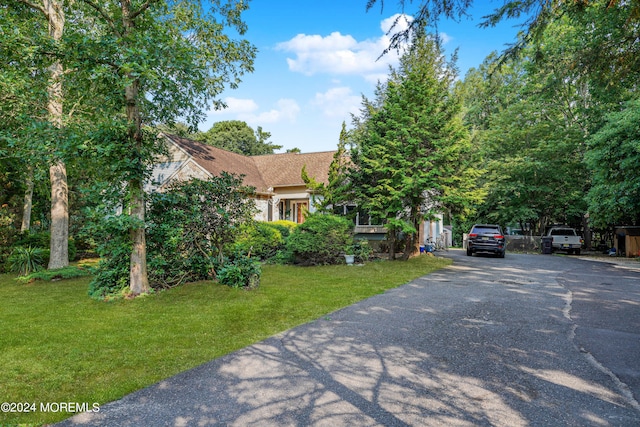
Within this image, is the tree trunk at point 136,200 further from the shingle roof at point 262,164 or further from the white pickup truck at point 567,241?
the white pickup truck at point 567,241

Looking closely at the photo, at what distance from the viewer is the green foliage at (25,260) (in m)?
11.9

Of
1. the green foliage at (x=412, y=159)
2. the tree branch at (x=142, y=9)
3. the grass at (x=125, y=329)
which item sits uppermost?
the tree branch at (x=142, y=9)

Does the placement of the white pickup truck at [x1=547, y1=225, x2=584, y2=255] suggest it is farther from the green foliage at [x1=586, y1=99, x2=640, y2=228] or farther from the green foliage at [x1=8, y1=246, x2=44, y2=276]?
the green foliage at [x1=8, y1=246, x2=44, y2=276]

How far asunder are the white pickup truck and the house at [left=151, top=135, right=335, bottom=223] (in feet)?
50.0

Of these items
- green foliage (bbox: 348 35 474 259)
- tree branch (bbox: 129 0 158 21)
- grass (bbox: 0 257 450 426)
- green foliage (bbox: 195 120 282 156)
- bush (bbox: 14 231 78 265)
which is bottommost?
grass (bbox: 0 257 450 426)

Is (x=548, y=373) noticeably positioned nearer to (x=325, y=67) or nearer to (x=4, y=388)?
(x=4, y=388)

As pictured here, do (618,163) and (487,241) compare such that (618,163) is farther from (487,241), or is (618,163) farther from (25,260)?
(25,260)

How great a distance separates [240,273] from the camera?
8516 millimetres

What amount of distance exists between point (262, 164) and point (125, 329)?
2042cm

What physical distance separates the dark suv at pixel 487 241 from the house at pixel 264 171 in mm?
8759

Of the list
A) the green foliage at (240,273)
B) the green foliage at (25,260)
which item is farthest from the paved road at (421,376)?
the green foliage at (25,260)

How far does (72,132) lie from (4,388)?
5.33 m

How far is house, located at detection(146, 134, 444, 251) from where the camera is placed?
65.5 feet

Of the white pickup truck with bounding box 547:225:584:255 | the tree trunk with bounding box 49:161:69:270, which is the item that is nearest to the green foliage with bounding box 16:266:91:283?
the tree trunk with bounding box 49:161:69:270
